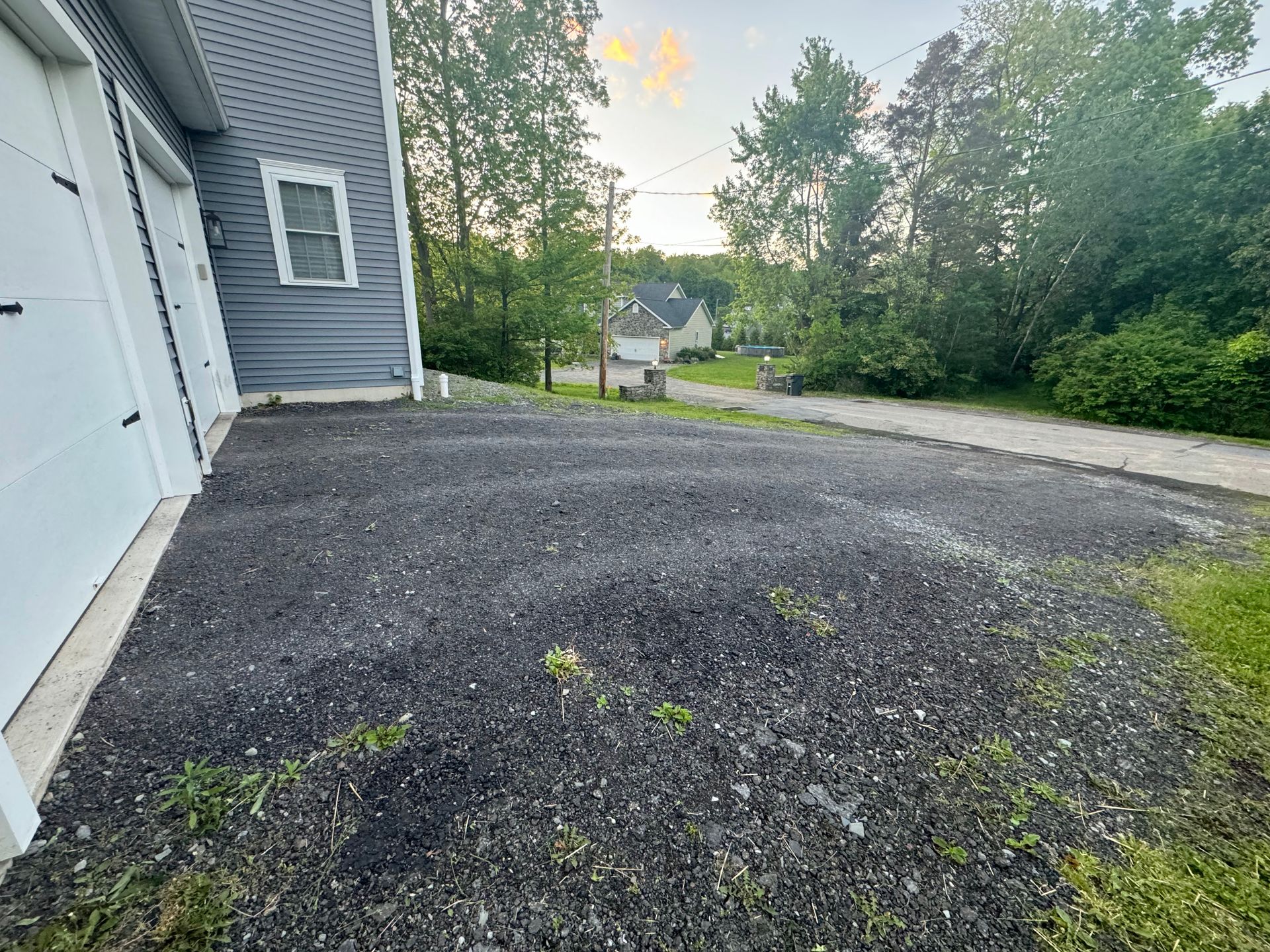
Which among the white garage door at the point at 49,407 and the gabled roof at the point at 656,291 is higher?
the gabled roof at the point at 656,291

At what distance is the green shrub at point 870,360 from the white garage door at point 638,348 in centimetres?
1571

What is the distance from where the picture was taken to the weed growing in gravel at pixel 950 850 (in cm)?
137

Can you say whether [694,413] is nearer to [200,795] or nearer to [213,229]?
[213,229]

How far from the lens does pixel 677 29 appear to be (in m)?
12.0

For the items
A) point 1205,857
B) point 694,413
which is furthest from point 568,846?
point 694,413

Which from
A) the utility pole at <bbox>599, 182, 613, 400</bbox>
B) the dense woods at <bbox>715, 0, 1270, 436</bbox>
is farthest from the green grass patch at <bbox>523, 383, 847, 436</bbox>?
the dense woods at <bbox>715, 0, 1270, 436</bbox>

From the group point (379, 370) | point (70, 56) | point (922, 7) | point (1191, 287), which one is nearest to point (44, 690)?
point (70, 56)

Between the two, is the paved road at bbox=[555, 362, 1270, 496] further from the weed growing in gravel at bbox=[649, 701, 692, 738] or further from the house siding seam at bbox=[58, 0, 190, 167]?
the house siding seam at bbox=[58, 0, 190, 167]

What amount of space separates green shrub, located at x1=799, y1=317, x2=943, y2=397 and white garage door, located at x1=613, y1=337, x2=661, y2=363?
15713mm

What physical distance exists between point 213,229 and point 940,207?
21.7 m

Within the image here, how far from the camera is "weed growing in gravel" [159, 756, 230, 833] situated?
1320 mm

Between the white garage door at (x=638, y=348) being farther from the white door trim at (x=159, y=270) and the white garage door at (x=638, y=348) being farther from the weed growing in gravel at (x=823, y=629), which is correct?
the weed growing in gravel at (x=823, y=629)

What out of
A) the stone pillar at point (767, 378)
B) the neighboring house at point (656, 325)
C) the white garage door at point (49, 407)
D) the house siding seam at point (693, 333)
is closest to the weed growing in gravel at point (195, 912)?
the white garage door at point (49, 407)

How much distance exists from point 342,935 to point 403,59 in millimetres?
16369
